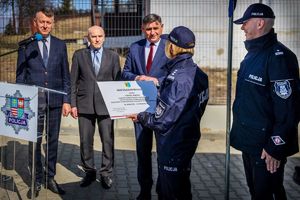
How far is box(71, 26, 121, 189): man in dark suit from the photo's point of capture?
5.36 metres

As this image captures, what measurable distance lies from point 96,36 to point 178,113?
6.79 ft

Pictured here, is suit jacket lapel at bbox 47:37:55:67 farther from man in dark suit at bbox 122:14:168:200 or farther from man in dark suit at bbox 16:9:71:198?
man in dark suit at bbox 122:14:168:200

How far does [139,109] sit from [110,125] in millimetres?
1647

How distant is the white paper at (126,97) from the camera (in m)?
3.85

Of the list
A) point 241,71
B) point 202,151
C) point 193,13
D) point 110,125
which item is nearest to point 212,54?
point 193,13

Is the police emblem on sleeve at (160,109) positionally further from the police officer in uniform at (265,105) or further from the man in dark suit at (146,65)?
the man in dark suit at (146,65)

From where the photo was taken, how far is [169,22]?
10.9 meters

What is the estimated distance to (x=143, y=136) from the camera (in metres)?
4.92

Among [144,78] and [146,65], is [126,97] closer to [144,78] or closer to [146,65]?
[144,78]

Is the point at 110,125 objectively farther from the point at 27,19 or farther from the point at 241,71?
the point at 27,19

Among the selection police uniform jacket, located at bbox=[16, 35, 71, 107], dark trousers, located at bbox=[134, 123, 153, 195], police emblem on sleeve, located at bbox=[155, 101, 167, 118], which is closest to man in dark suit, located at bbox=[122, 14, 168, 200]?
dark trousers, located at bbox=[134, 123, 153, 195]

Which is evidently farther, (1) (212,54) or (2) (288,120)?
(1) (212,54)

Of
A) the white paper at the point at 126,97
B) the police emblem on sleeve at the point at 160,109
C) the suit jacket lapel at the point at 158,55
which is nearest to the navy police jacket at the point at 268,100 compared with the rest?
the police emblem on sleeve at the point at 160,109

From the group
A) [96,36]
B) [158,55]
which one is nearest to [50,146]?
[96,36]
